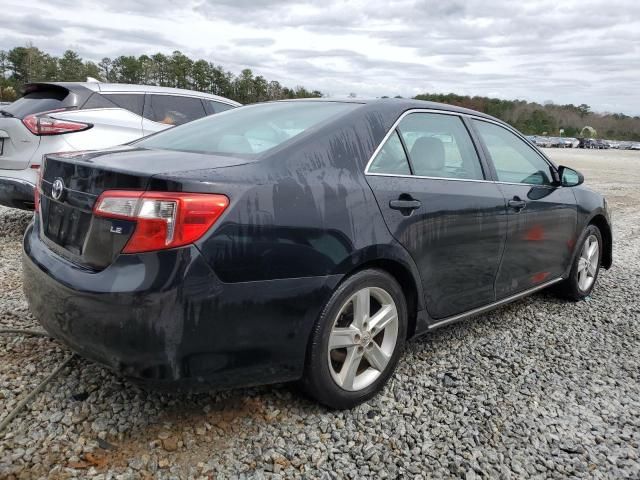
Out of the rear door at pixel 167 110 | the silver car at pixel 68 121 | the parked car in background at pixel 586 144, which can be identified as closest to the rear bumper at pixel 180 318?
the silver car at pixel 68 121

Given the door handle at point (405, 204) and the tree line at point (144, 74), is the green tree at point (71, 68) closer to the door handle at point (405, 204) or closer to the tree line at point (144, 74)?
the tree line at point (144, 74)

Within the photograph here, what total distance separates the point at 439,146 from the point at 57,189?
2.02 metres

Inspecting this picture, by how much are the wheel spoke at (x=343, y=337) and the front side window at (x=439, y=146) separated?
0.92 meters

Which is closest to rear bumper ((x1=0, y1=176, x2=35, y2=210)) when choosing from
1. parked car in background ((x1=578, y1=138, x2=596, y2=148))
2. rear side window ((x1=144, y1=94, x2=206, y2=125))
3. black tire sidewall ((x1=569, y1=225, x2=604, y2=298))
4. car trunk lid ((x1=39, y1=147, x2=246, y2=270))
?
rear side window ((x1=144, y1=94, x2=206, y2=125))

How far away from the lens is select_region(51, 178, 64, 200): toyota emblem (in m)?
2.30

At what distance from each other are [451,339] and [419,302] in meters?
0.87

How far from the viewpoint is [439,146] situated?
3.10 meters

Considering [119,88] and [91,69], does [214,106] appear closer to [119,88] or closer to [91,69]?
[119,88]

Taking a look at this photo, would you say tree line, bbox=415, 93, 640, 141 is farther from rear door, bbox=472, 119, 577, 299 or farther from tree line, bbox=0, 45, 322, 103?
rear door, bbox=472, 119, 577, 299

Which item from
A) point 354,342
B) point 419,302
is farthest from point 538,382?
point 354,342

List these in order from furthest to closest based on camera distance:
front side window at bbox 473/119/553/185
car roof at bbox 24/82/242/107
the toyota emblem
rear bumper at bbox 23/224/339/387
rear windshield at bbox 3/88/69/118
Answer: car roof at bbox 24/82/242/107, rear windshield at bbox 3/88/69/118, front side window at bbox 473/119/553/185, the toyota emblem, rear bumper at bbox 23/224/339/387

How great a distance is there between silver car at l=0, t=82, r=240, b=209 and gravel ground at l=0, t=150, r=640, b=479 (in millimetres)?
2084

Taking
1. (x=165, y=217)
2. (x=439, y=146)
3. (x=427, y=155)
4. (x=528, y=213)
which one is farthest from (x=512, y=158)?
(x=165, y=217)

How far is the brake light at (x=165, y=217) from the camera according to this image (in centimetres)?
194
